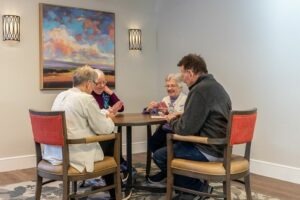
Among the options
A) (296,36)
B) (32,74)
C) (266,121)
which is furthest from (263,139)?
(32,74)

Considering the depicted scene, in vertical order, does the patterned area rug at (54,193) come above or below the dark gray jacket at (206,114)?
below

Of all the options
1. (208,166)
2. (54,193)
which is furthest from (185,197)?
(54,193)

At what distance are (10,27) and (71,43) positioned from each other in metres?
0.80

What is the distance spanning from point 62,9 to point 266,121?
2.90m

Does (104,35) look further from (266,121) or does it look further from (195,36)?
(266,121)

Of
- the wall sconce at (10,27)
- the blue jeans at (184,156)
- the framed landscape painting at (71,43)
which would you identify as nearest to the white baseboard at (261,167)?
the framed landscape painting at (71,43)

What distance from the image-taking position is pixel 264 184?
3619mm

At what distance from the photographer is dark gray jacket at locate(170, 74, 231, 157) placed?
8.20ft

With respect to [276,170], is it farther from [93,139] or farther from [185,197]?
[93,139]

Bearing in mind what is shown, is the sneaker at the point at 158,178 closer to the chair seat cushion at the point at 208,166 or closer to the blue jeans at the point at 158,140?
the blue jeans at the point at 158,140

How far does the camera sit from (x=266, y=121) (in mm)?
3957

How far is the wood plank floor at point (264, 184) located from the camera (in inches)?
129

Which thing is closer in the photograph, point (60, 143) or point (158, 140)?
point (60, 143)

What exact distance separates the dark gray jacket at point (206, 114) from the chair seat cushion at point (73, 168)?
570 millimetres
